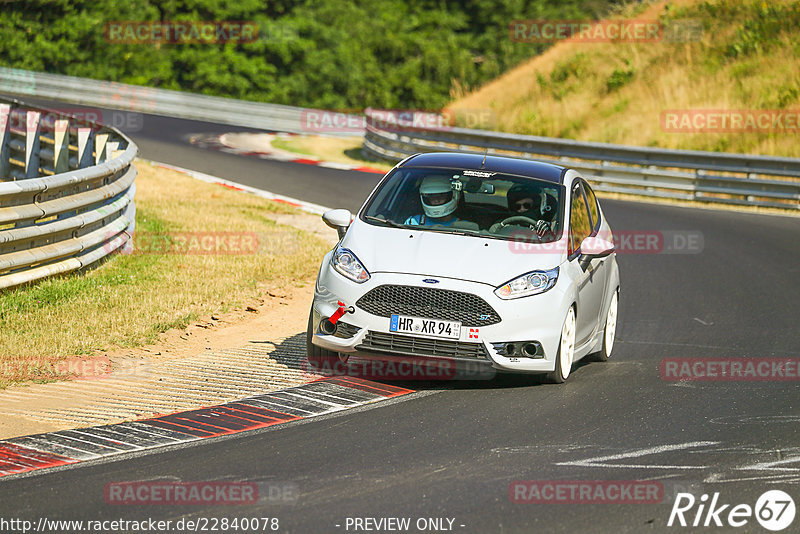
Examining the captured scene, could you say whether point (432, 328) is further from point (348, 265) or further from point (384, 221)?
point (384, 221)

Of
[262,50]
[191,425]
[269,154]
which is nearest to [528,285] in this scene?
[191,425]

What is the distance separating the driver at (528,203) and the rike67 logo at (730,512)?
11.9 ft

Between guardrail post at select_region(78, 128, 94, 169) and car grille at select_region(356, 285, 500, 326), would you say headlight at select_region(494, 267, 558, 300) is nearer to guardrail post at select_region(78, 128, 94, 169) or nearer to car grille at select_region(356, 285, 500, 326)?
car grille at select_region(356, 285, 500, 326)

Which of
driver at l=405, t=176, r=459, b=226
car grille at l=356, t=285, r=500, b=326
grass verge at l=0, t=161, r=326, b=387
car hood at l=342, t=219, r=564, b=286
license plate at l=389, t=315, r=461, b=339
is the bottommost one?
grass verge at l=0, t=161, r=326, b=387

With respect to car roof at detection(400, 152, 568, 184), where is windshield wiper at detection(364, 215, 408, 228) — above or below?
below

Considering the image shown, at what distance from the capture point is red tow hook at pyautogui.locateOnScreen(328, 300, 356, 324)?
818cm

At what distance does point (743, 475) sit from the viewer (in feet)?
20.5

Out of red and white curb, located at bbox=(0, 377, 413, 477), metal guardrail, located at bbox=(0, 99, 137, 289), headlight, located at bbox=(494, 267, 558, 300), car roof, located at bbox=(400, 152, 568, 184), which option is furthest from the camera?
metal guardrail, located at bbox=(0, 99, 137, 289)

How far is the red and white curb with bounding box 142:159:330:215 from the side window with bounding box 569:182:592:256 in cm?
966

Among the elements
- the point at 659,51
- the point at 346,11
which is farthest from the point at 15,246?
the point at 346,11

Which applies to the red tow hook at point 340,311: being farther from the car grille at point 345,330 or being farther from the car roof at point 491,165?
the car roof at point 491,165

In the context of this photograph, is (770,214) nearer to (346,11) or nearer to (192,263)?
(192,263)

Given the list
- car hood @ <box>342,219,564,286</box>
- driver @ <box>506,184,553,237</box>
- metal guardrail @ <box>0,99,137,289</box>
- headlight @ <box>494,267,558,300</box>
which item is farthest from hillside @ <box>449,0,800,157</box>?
headlight @ <box>494,267,558,300</box>

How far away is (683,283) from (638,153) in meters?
Answer: 10.5
